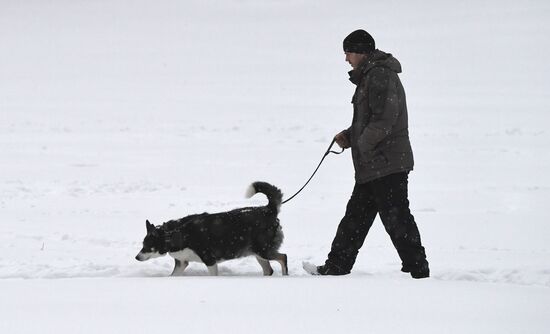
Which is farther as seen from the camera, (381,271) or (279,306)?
(381,271)

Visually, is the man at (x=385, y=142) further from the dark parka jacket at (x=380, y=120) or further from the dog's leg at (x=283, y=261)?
the dog's leg at (x=283, y=261)

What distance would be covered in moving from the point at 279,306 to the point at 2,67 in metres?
25.9

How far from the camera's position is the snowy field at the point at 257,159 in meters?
3.98

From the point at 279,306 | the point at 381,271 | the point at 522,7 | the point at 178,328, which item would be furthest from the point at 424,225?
the point at 522,7

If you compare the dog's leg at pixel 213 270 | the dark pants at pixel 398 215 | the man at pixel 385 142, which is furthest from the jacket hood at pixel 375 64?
the dog's leg at pixel 213 270

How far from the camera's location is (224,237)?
575 cm

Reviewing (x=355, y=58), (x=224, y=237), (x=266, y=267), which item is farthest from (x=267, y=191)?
(x=355, y=58)

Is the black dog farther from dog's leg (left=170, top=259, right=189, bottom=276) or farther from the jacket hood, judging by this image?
the jacket hood

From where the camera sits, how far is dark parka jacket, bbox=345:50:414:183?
4.94 metres

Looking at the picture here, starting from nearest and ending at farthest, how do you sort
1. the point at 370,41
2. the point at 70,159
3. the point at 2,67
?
the point at 370,41
the point at 70,159
the point at 2,67

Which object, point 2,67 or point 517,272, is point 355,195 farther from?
point 2,67

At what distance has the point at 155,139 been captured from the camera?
615 inches

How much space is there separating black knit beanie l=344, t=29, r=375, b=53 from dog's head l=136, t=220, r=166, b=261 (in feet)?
6.97

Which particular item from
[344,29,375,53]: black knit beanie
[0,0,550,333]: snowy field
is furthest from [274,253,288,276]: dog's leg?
[344,29,375,53]: black knit beanie
